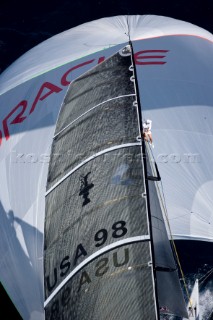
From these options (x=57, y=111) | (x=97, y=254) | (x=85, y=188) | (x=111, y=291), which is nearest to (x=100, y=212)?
(x=85, y=188)

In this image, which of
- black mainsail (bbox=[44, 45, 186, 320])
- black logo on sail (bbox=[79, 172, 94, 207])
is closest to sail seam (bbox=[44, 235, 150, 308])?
black mainsail (bbox=[44, 45, 186, 320])

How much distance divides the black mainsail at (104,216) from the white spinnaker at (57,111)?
2.22 meters

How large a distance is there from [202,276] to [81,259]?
21.7ft

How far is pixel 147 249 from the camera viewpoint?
1114cm

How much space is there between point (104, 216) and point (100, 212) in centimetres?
13

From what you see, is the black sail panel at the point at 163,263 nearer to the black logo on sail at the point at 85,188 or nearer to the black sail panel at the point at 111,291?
the black sail panel at the point at 111,291

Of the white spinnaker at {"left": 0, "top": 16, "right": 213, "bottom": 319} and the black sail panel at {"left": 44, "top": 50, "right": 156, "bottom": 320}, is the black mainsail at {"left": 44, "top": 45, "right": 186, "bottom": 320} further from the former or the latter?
the white spinnaker at {"left": 0, "top": 16, "right": 213, "bottom": 319}

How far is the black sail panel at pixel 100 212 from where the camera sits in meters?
11.2

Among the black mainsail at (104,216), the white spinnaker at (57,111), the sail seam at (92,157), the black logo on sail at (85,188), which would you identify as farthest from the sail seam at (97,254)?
the white spinnaker at (57,111)

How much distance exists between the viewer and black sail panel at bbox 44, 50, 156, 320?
11227mm

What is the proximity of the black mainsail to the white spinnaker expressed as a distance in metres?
2.22

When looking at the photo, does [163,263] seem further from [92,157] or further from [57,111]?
[57,111]

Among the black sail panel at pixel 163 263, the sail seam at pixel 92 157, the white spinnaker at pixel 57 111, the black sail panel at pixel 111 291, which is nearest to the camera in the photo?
the black sail panel at pixel 111 291

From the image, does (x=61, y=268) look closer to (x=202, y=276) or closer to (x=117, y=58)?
(x=117, y=58)
